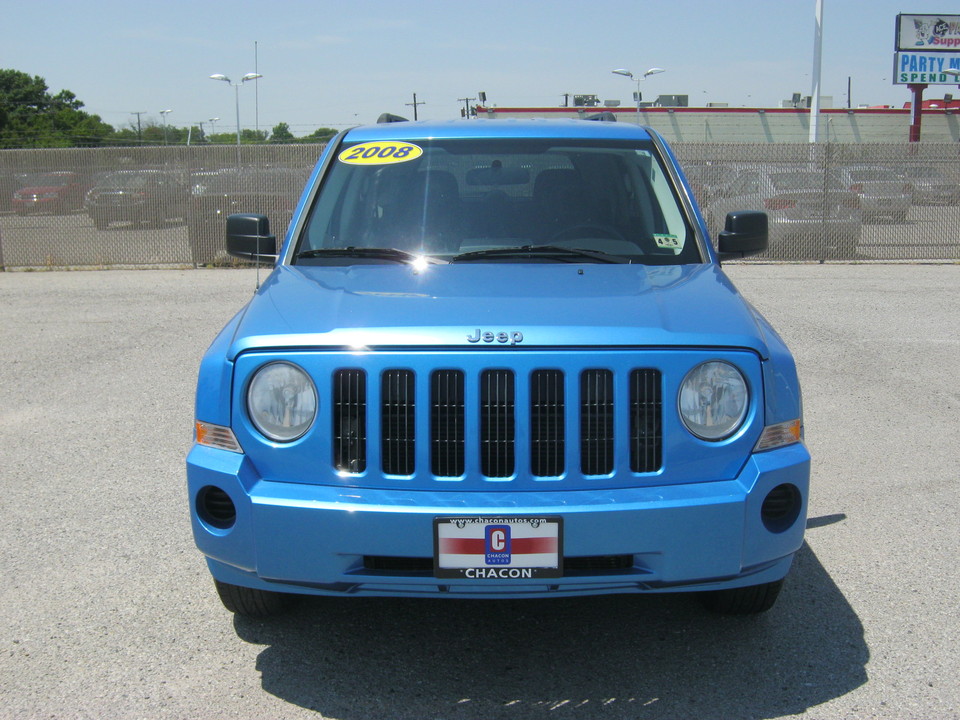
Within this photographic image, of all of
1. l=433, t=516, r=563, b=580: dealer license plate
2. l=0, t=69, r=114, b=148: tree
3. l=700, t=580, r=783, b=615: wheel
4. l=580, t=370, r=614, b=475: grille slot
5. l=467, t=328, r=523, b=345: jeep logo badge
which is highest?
l=0, t=69, r=114, b=148: tree

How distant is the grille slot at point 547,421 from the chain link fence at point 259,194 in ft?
47.5

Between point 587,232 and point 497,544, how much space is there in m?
1.81

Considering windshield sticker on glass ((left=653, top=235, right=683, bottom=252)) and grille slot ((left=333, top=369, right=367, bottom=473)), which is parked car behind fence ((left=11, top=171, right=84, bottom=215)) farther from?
grille slot ((left=333, top=369, right=367, bottom=473))

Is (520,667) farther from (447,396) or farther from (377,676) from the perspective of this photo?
(447,396)

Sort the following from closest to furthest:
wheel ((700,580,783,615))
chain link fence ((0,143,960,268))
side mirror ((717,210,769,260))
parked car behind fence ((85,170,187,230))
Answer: wheel ((700,580,783,615)), side mirror ((717,210,769,260)), chain link fence ((0,143,960,268)), parked car behind fence ((85,170,187,230))

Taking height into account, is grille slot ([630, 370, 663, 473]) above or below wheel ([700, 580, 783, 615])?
above

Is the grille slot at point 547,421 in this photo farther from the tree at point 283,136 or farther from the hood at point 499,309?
the tree at point 283,136

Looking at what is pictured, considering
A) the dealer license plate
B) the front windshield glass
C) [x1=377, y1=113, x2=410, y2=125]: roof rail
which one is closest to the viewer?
the dealer license plate

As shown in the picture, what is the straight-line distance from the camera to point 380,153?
4.70m

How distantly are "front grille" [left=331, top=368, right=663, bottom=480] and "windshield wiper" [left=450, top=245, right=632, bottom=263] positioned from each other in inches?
44.6

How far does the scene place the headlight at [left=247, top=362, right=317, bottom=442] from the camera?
3.04 metres

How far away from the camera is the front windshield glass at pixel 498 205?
Answer: 416 centimetres

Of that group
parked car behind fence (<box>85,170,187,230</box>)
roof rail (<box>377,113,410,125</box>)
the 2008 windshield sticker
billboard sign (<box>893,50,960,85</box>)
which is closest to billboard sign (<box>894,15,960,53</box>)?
billboard sign (<box>893,50,960,85</box>)

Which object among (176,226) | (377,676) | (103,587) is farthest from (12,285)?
(377,676)
